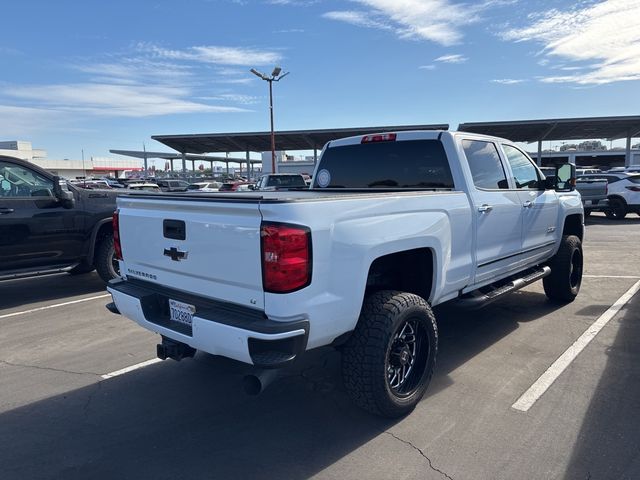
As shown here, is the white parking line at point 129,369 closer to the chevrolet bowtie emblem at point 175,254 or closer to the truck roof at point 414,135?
the chevrolet bowtie emblem at point 175,254

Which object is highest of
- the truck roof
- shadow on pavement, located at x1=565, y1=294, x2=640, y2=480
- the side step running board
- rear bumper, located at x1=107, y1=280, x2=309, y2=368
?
the truck roof

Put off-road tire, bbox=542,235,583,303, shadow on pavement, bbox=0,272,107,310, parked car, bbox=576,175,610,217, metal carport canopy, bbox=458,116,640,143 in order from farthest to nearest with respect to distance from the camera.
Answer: metal carport canopy, bbox=458,116,640,143 < parked car, bbox=576,175,610,217 < shadow on pavement, bbox=0,272,107,310 < off-road tire, bbox=542,235,583,303

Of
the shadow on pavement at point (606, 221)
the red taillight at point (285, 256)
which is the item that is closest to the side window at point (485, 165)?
the red taillight at point (285, 256)

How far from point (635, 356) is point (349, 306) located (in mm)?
3226

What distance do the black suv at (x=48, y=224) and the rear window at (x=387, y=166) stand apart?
395 cm

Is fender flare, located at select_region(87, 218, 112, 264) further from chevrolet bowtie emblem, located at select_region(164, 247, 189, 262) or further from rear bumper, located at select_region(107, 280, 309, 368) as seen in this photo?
chevrolet bowtie emblem, located at select_region(164, 247, 189, 262)

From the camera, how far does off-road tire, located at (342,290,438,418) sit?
313 cm

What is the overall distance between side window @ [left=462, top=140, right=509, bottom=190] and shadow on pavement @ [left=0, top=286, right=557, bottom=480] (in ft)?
5.54

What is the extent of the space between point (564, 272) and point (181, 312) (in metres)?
4.95

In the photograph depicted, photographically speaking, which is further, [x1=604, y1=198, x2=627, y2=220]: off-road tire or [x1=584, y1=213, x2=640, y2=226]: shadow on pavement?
[x1=604, y1=198, x2=627, y2=220]: off-road tire

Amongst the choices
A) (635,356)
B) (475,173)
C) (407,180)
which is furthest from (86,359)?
(635,356)

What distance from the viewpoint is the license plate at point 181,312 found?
125 inches

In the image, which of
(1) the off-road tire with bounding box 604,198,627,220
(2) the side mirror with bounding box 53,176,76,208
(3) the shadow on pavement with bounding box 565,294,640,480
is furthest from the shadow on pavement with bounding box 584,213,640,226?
(2) the side mirror with bounding box 53,176,76,208

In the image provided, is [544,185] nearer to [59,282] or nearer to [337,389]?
[337,389]
